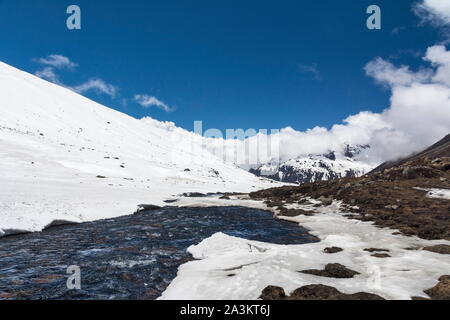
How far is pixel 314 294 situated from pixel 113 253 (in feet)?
42.7

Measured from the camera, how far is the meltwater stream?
49.1 ft

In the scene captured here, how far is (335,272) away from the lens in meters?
16.0

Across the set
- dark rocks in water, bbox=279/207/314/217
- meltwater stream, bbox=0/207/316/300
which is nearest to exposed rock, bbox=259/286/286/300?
meltwater stream, bbox=0/207/316/300

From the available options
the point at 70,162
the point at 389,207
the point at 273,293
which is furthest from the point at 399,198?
the point at 70,162

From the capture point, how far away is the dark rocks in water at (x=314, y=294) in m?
12.6

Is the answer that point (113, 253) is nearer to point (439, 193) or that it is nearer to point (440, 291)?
point (440, 291)

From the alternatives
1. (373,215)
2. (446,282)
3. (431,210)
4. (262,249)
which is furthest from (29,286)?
(431,210)

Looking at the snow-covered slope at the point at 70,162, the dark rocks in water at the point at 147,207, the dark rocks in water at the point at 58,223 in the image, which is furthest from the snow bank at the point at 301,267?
the dark rocks in water at the point at 147,207

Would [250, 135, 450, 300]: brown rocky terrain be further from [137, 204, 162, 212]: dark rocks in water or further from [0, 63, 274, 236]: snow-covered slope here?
[0, 63, 274, 236]: snow-covered slope

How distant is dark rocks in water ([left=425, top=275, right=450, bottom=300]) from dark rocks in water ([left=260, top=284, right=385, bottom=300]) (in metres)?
2.22

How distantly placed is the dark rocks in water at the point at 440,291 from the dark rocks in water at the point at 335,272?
11.2 feet

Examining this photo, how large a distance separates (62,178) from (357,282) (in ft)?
171

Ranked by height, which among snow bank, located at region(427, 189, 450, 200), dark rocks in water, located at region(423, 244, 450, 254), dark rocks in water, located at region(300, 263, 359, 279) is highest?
snow bank, located at region(427, 189, 450, 200)
